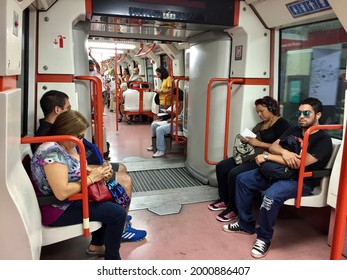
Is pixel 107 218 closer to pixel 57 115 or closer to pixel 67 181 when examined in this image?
pixel 67 181

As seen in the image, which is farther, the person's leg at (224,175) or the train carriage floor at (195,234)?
the person's leg at (224,175)

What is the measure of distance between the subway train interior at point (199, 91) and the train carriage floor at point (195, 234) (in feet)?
0.03

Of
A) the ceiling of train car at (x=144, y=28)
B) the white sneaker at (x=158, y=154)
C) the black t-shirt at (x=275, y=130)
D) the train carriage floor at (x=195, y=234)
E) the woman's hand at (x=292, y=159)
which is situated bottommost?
the train carriage floor at (x=195, y=234)

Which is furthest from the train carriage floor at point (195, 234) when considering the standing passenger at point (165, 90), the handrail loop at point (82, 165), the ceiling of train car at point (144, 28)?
the standing passenger at point (165, 90)

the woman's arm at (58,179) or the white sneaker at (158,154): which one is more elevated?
the woman's arm at (58,179)

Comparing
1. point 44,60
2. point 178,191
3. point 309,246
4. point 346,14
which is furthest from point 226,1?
point 309,246

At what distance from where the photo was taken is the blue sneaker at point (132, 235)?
9.23ft

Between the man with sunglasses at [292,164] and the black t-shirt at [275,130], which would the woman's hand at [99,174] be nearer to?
the man with sunglasses at [292,164]

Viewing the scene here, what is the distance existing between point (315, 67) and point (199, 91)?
1539 millimetres

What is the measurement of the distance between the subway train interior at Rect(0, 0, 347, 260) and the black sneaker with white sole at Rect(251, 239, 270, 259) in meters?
0.08

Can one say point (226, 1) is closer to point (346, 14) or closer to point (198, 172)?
point (346, 14)

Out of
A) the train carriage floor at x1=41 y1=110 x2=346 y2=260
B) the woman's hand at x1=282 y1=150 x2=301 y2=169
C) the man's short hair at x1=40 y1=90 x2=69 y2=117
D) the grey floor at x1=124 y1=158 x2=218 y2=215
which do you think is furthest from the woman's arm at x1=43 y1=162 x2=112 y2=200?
the woman's hand at x1=282 y1=150 x2=301 y2=169

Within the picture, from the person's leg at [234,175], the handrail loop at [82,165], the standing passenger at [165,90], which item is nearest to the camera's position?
the handrail loop at [82,165]

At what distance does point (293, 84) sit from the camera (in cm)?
360
